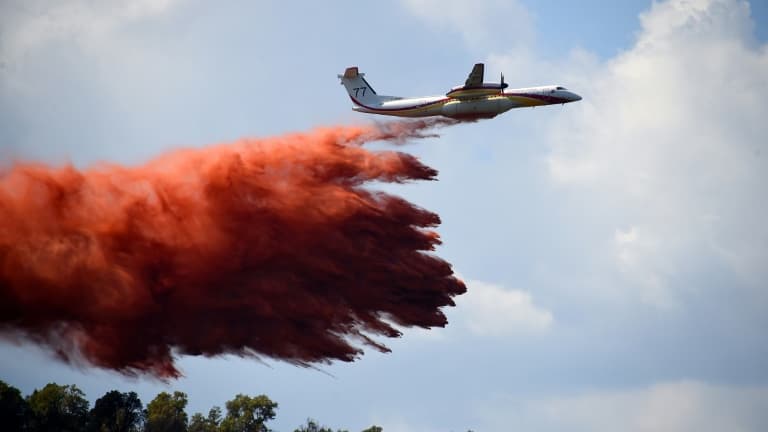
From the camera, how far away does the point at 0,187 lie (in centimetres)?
4681

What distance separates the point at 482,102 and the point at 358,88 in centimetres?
771

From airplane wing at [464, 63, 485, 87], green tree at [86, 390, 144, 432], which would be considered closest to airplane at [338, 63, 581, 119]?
airplane wing at [464, 63, 485, 87]

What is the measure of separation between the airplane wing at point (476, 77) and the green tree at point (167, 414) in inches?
1515

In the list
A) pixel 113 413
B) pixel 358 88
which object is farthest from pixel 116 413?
pixel 358 88

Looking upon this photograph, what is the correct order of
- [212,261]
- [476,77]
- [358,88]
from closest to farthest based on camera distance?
[212,261] < [476,77] < [358,88]

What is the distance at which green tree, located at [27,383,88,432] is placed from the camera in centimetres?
7489

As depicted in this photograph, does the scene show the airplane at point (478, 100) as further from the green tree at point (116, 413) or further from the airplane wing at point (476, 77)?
the green tree at point (116, 413)

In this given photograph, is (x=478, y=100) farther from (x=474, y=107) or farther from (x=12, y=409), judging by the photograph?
(x=12, y=409)

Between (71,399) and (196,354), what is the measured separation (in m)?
34.3

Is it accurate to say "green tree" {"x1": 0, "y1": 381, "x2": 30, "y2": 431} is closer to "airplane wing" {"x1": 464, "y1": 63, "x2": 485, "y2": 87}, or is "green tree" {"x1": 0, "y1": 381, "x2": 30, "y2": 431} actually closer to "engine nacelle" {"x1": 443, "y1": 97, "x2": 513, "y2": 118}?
"engine nacelle" {"x1": 443, "y1": 97, "x2": 513, "y2": 118}

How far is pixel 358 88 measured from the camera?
189 ft

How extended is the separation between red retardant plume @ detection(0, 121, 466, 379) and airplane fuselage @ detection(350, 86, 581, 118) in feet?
17.4

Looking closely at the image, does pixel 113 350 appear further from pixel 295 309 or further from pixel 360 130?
pixel 360 130

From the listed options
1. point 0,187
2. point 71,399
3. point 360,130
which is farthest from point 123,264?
point 71,399
